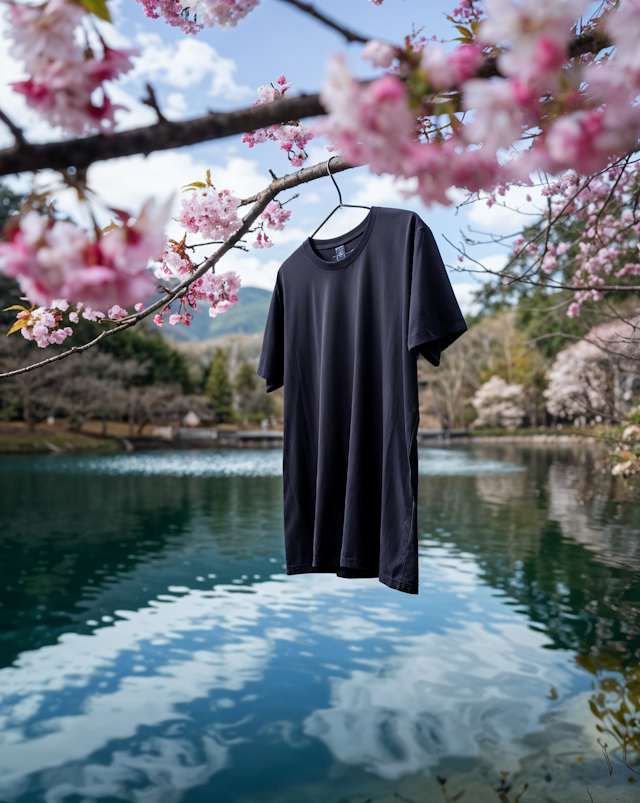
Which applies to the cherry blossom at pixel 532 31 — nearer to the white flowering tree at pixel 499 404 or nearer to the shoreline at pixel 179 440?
the shoreline at pixel 179 440

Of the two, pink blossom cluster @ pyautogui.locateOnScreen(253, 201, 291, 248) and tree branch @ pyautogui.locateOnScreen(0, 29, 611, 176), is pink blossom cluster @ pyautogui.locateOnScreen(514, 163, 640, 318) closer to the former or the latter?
pink blossom cluster @ pyautogui.locateOnScreen(253, 201, 291, 248)

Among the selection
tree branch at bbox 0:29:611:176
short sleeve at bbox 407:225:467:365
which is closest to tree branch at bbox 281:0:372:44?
tree branch at bbox 0:29:611:176

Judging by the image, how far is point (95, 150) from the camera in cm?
80

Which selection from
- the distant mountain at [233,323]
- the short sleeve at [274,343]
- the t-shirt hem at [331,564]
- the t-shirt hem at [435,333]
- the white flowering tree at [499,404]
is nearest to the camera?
the t-shirt hem at [435,333]

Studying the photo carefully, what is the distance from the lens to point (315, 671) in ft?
13.9

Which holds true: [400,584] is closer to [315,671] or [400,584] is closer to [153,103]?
[153,103]

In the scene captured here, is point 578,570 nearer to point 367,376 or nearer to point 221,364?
point 367,376

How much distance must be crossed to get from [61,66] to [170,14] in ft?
4.78

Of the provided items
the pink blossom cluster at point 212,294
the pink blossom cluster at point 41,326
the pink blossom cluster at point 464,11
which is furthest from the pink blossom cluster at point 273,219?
the pink blossom cluster at point 464,11

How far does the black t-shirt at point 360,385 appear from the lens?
167cm

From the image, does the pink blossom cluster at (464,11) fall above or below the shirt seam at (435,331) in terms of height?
above

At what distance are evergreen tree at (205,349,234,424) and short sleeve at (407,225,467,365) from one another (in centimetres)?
2840

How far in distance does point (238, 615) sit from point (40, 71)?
5.17m

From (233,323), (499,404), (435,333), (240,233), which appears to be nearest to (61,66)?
(240,233)
